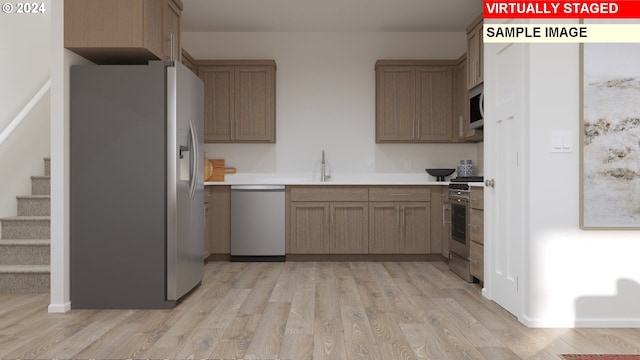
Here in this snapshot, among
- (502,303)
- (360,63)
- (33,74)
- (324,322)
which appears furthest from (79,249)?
(360,63)

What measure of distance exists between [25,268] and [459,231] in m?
3.63

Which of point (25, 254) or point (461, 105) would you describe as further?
point (461, 105)

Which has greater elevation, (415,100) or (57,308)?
(415,100)

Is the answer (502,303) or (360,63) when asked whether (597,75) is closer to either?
(502,303)

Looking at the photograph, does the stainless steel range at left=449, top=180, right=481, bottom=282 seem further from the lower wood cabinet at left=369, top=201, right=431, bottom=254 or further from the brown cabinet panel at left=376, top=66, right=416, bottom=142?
the brown cabinet panel at left=376, top=66, right=416, bottom=142

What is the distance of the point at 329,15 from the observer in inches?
214

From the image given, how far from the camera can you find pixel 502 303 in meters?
3.40

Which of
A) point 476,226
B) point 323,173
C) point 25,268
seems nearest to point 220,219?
point 323,173

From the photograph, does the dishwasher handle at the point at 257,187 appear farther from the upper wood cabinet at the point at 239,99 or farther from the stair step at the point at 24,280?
the stair step at the point at 24,280

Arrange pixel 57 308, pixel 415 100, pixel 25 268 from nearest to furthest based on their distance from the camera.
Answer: pixel 57 308 → pixel 25 268 → pixel 415 100

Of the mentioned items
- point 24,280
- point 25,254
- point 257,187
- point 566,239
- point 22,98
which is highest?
point 22,98

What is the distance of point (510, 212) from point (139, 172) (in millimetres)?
2478

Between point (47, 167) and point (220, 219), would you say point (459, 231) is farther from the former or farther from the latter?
point (47, 167)

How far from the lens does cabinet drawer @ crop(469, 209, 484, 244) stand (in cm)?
400
